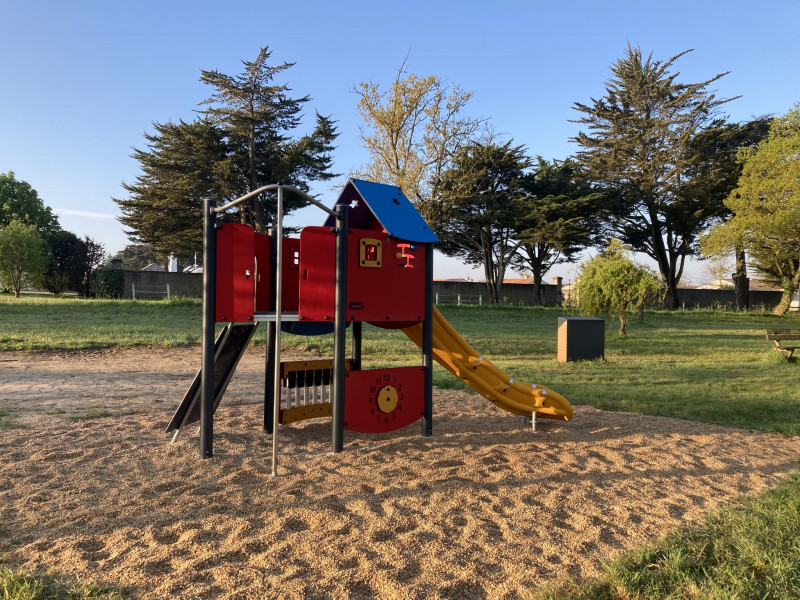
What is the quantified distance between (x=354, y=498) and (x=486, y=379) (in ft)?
7.84

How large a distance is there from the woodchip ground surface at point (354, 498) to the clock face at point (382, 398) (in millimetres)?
253

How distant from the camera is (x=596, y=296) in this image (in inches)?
593

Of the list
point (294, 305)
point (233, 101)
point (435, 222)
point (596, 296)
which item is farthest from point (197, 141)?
point (294, 305)

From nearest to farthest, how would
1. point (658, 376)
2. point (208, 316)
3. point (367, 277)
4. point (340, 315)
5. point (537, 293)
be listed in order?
point (208, 316)
point (340, 315)
point (367, 277)
point (658, 376)
point (537, 293)

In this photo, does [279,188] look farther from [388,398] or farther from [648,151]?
[648,151]

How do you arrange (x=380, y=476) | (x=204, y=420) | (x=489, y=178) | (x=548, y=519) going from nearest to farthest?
1. (x=548, y=519)
2. (x=380, y=476)
3. (x=204, y=420)
4. (x=489, y=178)

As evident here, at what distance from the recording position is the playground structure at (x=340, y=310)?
15.0 feet

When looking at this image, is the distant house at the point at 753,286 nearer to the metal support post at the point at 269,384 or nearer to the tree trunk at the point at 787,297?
the tree trunk at the point at 787,297

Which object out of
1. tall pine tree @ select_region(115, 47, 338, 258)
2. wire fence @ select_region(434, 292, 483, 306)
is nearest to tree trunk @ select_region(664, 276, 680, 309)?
wire fence @ select_region(434, 292, 483, 306)

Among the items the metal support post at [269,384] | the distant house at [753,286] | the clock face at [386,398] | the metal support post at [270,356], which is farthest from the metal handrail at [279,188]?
the distant house at [753,286]

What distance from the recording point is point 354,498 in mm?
3775

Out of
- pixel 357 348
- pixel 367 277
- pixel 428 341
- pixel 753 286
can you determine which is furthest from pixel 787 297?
pixel 753 286

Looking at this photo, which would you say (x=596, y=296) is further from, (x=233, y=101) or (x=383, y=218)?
(x=233, y=101)

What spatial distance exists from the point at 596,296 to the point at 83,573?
14300mm
